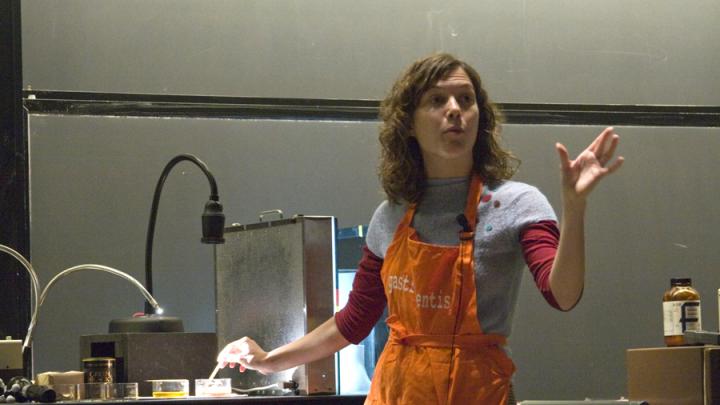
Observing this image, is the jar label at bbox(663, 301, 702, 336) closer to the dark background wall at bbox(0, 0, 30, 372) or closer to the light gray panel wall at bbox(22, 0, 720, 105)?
the light gray panel wall at bbox(22, 0, 720, 105)

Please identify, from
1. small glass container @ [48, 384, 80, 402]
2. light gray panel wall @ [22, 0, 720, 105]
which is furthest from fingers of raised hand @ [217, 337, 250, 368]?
light gray panel wall @ [22, 0, 720, 105]

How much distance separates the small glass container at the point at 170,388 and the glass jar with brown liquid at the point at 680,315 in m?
1.16

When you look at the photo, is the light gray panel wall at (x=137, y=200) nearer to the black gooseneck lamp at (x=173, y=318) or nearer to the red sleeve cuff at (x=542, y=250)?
the black gooseneck lamp at (x=173, y=318)

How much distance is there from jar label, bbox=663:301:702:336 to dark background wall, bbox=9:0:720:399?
1.36 meters

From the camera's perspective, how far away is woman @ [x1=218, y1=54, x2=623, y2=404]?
1925 millimetres

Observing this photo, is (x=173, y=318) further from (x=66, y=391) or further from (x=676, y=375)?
(x=676, y=375)

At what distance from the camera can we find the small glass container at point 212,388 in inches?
99.0

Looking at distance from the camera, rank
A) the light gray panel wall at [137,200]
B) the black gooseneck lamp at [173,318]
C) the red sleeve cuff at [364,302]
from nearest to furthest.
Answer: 1. the red sleeve cuff at [364,302]
2. the black gooseneck lamp at [173,318]
3. the light gray panel wall at [137,200]

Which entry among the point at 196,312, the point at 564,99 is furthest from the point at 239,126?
the point at 564,99

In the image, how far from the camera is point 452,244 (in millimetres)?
2055

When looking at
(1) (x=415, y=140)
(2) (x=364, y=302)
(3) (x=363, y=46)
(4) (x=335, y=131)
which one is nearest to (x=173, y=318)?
(2) (x=364, y=302)

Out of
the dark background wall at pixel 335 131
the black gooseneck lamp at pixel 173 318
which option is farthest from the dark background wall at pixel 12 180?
the black gooseneck lamp at pixel 173 318

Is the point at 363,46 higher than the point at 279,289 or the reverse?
higher

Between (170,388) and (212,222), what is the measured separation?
439 millimetres
